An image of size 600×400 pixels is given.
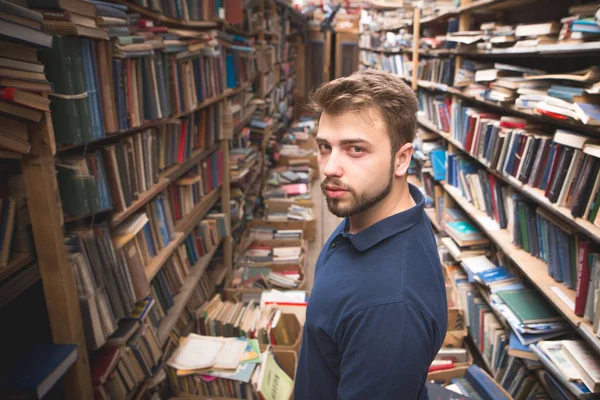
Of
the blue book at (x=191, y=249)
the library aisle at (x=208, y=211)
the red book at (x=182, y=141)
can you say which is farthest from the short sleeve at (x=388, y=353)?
the blue book at (x=191, y=249)

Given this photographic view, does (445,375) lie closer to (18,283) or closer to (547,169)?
(547,169)

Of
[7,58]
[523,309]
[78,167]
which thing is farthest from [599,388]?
[7,58]

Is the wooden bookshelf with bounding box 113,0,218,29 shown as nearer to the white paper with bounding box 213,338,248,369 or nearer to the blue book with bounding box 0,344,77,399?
the blue book with bounding box 0,344,77,399

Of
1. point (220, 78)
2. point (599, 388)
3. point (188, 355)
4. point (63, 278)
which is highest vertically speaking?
point (220, 78)

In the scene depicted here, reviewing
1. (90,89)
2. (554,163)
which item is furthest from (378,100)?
(554,163)

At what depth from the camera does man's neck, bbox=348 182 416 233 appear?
1.15 meters

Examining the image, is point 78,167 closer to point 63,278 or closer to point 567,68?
point 63,278

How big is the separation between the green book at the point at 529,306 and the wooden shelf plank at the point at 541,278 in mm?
154

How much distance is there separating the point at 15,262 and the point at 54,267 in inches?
4.3

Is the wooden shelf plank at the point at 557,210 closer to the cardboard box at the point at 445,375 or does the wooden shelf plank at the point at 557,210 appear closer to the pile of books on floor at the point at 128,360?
the cardboard box at the point at 445,375

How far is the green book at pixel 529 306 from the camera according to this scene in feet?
6.88

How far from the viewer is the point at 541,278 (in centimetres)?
210

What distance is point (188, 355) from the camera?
2.29 m

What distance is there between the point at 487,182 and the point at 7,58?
2.67m
